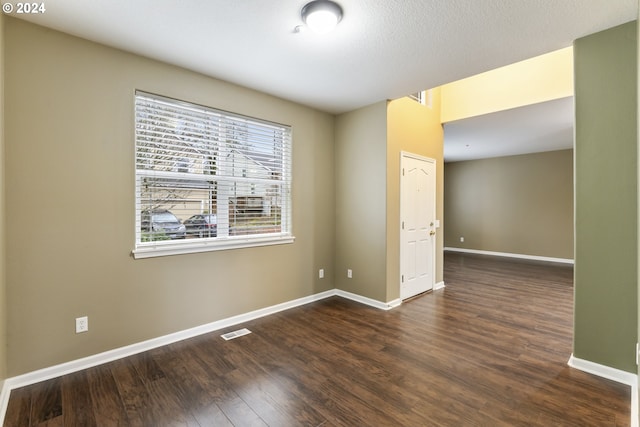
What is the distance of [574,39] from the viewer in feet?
7.59

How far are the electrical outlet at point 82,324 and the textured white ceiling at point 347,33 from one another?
2.27m

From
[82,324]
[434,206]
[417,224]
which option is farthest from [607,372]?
[82,324]

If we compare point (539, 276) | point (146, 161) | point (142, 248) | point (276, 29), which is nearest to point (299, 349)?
point (142, 248)

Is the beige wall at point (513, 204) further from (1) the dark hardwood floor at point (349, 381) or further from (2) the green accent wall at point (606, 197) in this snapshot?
(2) the green accent wall at point (606, 197)

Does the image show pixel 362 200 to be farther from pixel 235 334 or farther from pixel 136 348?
pixel 136 348

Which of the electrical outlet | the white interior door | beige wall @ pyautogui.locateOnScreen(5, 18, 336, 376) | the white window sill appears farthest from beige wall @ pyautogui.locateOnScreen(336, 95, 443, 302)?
the electrical outlet

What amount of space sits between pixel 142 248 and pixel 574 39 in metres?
4.04

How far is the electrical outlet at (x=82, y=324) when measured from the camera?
2318 mm

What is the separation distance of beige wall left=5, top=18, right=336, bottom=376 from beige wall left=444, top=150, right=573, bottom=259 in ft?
23.8

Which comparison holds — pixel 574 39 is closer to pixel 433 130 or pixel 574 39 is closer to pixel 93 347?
pixel 433 130

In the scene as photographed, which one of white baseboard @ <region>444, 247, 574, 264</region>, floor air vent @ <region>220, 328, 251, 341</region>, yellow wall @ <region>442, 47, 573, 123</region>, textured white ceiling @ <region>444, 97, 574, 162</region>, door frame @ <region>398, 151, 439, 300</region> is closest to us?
floor air vent @ <region>220, 328, 251, 341</region>

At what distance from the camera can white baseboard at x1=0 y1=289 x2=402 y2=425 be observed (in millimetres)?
2072

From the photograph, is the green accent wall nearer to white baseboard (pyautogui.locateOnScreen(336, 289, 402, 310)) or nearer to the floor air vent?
white baseboard (pyautogui.locateOnScreen(336, 289, 402, 310))

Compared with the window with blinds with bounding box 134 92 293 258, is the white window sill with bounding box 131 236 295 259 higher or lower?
lower
